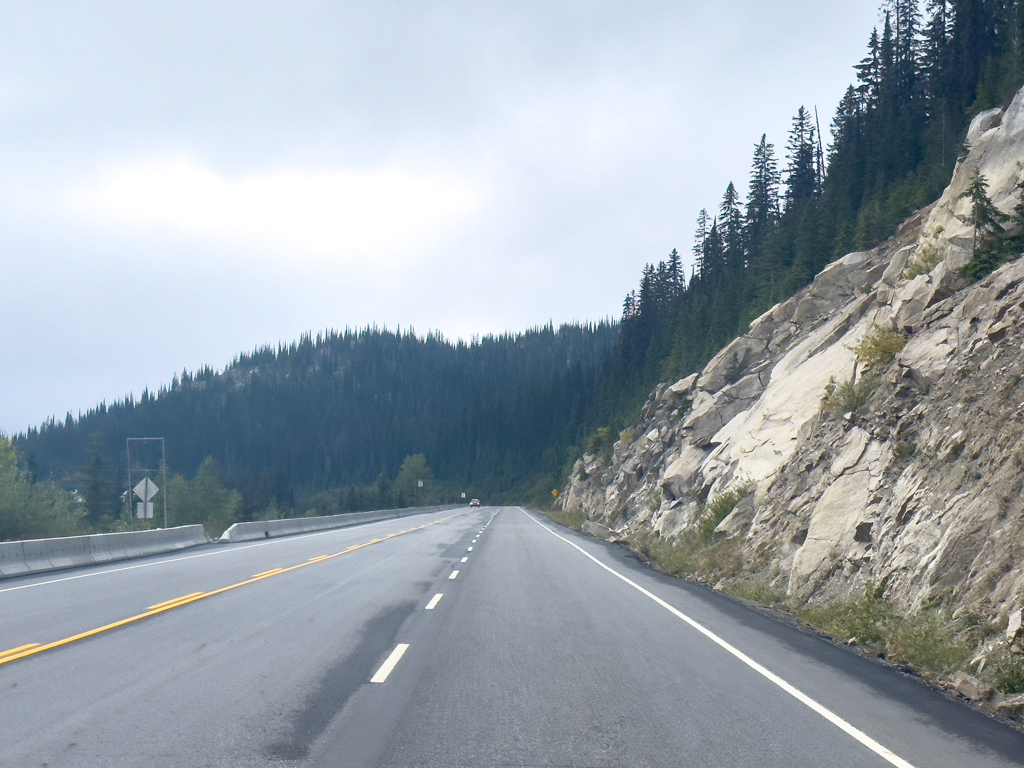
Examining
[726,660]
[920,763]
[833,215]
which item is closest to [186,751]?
[920,763]

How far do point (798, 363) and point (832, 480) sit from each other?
1449 centimetres

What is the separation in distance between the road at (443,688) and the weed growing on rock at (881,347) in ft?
25.2

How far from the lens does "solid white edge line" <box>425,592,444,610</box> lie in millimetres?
13141

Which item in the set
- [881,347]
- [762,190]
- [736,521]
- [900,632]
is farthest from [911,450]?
[762,190]

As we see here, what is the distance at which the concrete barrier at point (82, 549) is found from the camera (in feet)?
60.6

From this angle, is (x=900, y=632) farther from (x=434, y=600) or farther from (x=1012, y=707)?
(x=434, y=600)

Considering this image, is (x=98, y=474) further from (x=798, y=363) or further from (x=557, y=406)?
(x=798, y=363)

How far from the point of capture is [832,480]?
16922 mm

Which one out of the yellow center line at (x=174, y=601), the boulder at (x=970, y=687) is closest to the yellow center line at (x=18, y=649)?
the yellow center line at (x=174, y=601)

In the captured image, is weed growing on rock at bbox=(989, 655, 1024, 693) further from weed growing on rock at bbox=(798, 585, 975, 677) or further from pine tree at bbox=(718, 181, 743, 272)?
pine tree at bbox=(718, 181, 743, 272)

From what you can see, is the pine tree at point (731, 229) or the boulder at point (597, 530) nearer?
the boulder at point (597, 530)

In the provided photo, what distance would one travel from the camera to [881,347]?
739 inches

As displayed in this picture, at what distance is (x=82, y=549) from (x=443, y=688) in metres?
17.8

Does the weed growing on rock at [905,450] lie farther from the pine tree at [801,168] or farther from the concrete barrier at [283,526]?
the pine tree at [801,168]
